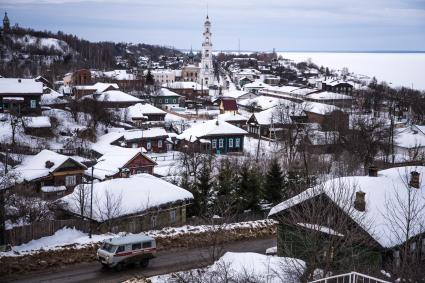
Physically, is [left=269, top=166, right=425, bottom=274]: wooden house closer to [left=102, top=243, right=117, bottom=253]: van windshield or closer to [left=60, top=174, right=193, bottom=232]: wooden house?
[left=102, top=243, right=117, bottom=253]: van windshield

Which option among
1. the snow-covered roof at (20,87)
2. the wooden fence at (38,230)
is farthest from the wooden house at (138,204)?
the snow-covered roof at (20,87)

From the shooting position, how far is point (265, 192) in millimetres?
29547

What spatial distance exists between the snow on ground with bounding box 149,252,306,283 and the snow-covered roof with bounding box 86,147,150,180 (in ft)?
59.4

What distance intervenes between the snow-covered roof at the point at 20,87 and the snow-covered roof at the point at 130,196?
28646 millimetres

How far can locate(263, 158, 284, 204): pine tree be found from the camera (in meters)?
29.2

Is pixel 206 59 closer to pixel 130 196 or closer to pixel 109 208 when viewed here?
pixel 130 196

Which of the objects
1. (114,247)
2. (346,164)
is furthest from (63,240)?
(346,164)

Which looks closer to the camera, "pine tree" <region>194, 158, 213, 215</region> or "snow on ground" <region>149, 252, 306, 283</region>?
"snow on ground" <region>149, 252, 306, 283</region>

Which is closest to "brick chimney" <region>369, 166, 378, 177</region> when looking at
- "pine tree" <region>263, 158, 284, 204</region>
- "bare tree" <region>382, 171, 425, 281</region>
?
"bare tree" <region>382, 171, 425, 281</region>

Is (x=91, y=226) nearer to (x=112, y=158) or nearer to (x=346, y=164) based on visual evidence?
(x=112, y=158)

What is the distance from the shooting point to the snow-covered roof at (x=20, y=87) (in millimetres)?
49625

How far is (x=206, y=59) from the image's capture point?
119 metres

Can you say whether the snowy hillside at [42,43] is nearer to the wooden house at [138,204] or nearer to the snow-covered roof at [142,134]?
the snow-covered roof at [142,134]

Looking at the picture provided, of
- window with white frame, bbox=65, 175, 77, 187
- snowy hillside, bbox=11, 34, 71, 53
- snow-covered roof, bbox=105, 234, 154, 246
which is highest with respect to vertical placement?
snowy hillside, bbox=11, 34, 71, 53
